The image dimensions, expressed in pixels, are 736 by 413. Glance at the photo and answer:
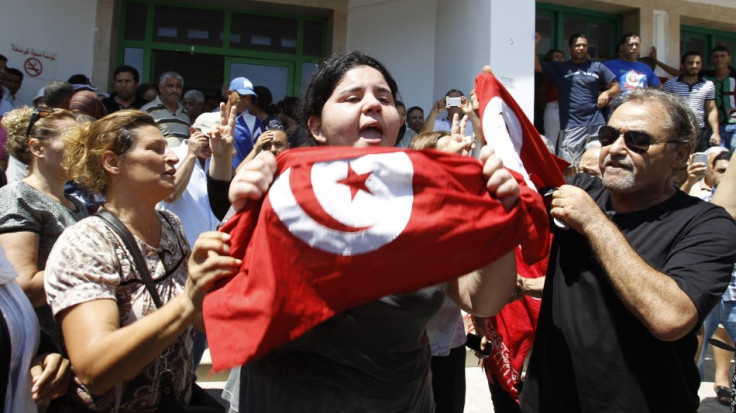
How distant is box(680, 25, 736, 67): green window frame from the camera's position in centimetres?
1112

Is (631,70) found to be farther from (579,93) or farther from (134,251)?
(134,251)

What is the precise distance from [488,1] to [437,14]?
1951 mm

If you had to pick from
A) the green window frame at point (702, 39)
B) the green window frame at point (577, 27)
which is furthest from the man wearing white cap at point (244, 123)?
the green window frame at point (702, 39)

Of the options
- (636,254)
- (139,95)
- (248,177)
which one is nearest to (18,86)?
(139,95)

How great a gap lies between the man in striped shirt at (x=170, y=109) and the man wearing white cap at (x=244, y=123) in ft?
1.99

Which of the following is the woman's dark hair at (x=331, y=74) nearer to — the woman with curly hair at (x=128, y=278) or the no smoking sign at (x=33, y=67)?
the woman with curly hair at (x=128, y=278)

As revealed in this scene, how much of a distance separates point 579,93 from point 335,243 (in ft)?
24.3

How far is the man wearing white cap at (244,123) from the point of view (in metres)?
5.78

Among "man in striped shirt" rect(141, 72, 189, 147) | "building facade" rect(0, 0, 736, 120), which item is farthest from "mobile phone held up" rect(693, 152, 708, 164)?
"man in striped shirt" rect(141, 72, 189, 147)

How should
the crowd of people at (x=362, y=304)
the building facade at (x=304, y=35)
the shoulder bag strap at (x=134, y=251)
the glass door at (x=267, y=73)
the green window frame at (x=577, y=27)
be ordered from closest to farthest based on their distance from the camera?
the crowd of people at (x=362, y=304) → the shoulder bag strap at (x=134, y=251) → the building facade at (x=304, y=35) → the glass door at (x=267, y=73) → the green window frame at (x=577, y=27)

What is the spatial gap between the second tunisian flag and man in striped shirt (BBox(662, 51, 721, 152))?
8.58 m

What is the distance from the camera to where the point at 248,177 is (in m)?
1.52

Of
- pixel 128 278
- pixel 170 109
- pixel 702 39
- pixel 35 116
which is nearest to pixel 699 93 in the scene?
pixel 702 39

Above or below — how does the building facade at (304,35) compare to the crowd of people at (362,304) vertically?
above
